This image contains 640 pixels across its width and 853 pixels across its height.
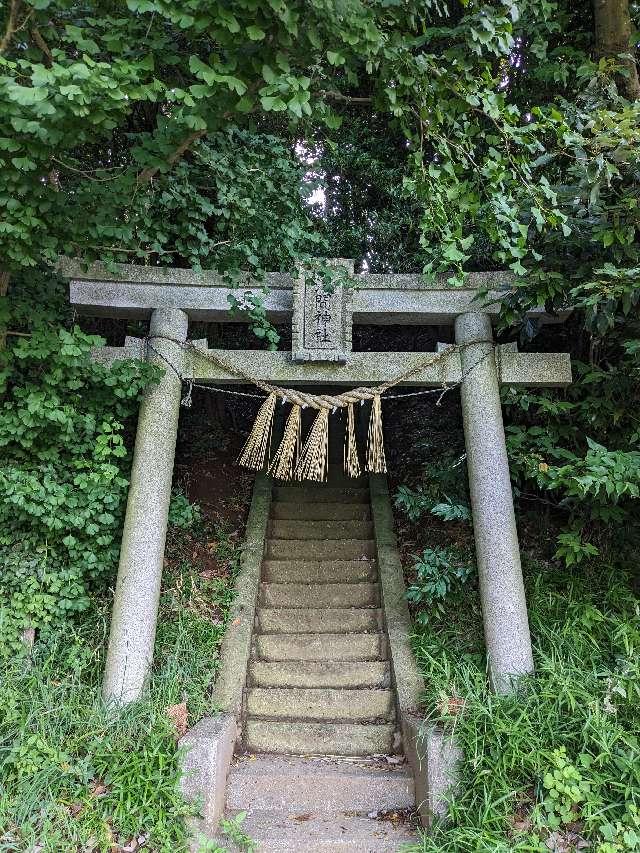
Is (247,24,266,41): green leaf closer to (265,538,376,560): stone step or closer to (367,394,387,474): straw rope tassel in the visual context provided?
(367,394,387,474): straw rope tassel

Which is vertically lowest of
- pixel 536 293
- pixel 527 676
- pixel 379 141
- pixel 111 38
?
pixel 527 676

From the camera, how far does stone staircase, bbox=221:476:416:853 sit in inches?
134

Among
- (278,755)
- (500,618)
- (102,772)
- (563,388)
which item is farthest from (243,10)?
(278,755)

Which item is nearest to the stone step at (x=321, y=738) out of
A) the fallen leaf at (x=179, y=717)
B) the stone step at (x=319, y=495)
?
the fallen leaf at (x=179, y=717)

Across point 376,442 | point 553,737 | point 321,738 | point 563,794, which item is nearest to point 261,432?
point 376,442

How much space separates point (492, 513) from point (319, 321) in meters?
1.88

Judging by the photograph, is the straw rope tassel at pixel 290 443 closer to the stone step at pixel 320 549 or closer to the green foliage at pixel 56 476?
the green foliage at pixel 56 476

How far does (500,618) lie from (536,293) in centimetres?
220

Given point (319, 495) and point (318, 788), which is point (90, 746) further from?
point (319, 495)

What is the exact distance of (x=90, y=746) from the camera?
3352mm

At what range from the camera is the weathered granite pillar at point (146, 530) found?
3.81 m

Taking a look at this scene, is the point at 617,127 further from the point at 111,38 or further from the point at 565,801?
the point at 565,801

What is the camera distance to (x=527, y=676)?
3621mm

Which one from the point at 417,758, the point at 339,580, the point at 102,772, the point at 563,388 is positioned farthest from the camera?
the point at 339,580
